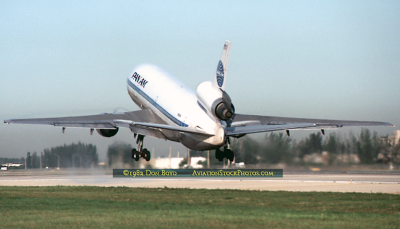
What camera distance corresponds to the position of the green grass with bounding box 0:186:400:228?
23.1 m

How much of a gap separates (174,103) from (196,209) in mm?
21013

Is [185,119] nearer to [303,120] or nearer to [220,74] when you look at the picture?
[220,74]

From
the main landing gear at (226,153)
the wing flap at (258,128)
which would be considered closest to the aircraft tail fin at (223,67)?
the wing flap at (258,128)

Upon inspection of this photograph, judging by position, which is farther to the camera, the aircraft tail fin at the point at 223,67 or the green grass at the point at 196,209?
the aircraft tail fin at the point at 223,67

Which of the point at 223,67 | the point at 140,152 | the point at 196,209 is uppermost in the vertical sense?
the point at 223,67

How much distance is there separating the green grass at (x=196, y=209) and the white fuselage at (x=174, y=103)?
180 inches

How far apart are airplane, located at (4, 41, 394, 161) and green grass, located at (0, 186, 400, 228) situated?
472 cm

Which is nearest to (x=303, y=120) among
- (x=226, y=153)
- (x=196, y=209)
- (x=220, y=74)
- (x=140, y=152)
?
(x=226, y=153)

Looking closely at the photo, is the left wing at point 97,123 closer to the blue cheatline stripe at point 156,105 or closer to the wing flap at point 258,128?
the blue cheatline stripe at point 156,105

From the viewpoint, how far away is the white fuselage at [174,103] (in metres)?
42.5

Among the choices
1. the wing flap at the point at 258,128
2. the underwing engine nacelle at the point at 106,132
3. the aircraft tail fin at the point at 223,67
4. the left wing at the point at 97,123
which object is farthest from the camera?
the underwing engine nacelle at the point at 106,132

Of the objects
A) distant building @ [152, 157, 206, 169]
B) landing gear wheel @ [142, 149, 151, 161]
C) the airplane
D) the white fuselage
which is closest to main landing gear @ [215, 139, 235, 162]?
the airplane

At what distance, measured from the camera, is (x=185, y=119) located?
4525 cm

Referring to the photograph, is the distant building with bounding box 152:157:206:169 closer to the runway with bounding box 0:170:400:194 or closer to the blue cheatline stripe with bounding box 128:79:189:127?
the runway with bounding box 0:170:400:194
